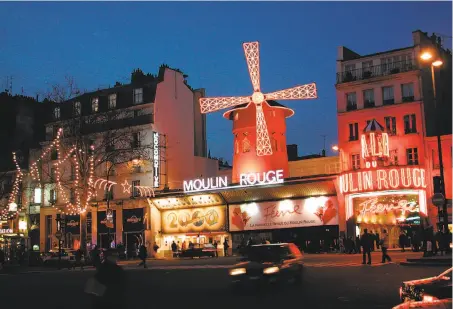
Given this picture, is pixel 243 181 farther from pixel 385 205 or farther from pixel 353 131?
pixel 385 205

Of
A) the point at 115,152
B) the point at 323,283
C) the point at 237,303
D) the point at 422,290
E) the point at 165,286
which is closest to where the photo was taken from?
the point at 422,290

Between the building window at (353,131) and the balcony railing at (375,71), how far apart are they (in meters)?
3.14

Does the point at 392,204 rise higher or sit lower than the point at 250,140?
lower

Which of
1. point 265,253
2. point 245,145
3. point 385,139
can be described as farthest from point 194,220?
point 265,253

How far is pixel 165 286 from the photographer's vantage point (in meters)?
19.4

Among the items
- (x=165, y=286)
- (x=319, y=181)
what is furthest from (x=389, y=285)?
(x=319, y=181)

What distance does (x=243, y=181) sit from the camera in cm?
4462

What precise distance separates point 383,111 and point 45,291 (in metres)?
28.5

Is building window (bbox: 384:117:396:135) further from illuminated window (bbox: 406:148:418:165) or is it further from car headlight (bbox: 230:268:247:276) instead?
car headlight (bbox: 230:268:247:276)

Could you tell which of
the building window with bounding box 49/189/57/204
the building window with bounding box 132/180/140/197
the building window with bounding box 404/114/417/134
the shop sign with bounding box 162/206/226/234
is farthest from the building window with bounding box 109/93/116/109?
the building window with bounding box 404/114/417/134

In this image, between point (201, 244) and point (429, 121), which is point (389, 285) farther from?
point (201, 244)

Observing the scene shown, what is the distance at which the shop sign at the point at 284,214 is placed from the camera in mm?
42938

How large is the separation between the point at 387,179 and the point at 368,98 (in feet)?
22.5

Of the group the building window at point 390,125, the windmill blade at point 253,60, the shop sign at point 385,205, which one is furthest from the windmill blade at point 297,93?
the shop sign at point 385,205
